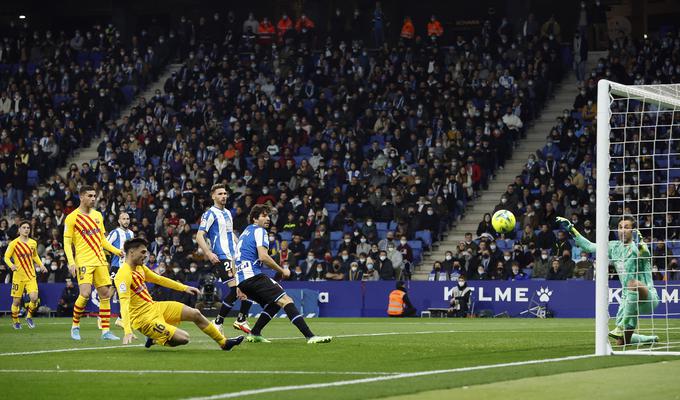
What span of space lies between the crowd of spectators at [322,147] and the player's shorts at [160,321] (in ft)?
60.3

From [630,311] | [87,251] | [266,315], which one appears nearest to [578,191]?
[630,311]

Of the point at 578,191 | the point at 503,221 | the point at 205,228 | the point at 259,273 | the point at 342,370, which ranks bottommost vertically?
the point at 342,370

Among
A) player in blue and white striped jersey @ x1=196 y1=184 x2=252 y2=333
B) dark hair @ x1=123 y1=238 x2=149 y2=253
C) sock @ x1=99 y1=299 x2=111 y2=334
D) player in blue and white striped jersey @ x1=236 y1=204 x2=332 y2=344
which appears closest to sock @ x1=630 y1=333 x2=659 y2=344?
player in blue and white striped jersey @ x1=236 y1=204 x2=332 y2=344

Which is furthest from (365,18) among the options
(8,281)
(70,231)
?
(70,231)

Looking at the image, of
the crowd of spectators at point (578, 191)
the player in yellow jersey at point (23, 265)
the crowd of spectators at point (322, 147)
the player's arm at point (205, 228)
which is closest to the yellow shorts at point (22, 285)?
the player in yellow jersey at point (23, 265)

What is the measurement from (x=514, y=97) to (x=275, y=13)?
47.1 feet

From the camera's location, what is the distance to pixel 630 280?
16.1 m

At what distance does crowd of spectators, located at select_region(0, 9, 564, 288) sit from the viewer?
34.7 meters

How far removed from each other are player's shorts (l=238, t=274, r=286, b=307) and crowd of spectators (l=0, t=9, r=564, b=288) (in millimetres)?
16552

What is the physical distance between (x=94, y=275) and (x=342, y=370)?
7.93 metres

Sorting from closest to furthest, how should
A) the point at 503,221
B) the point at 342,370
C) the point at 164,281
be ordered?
1. the point at 342,370
2. the point at 164,281
3. the point at 503,221

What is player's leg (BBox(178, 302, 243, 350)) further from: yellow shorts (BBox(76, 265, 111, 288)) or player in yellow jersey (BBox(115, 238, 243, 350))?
yellow shorts (BBox(76, 265, 111, 288))

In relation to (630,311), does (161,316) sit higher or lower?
lower

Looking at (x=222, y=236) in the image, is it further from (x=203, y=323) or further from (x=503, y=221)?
(x=503, y=221)
